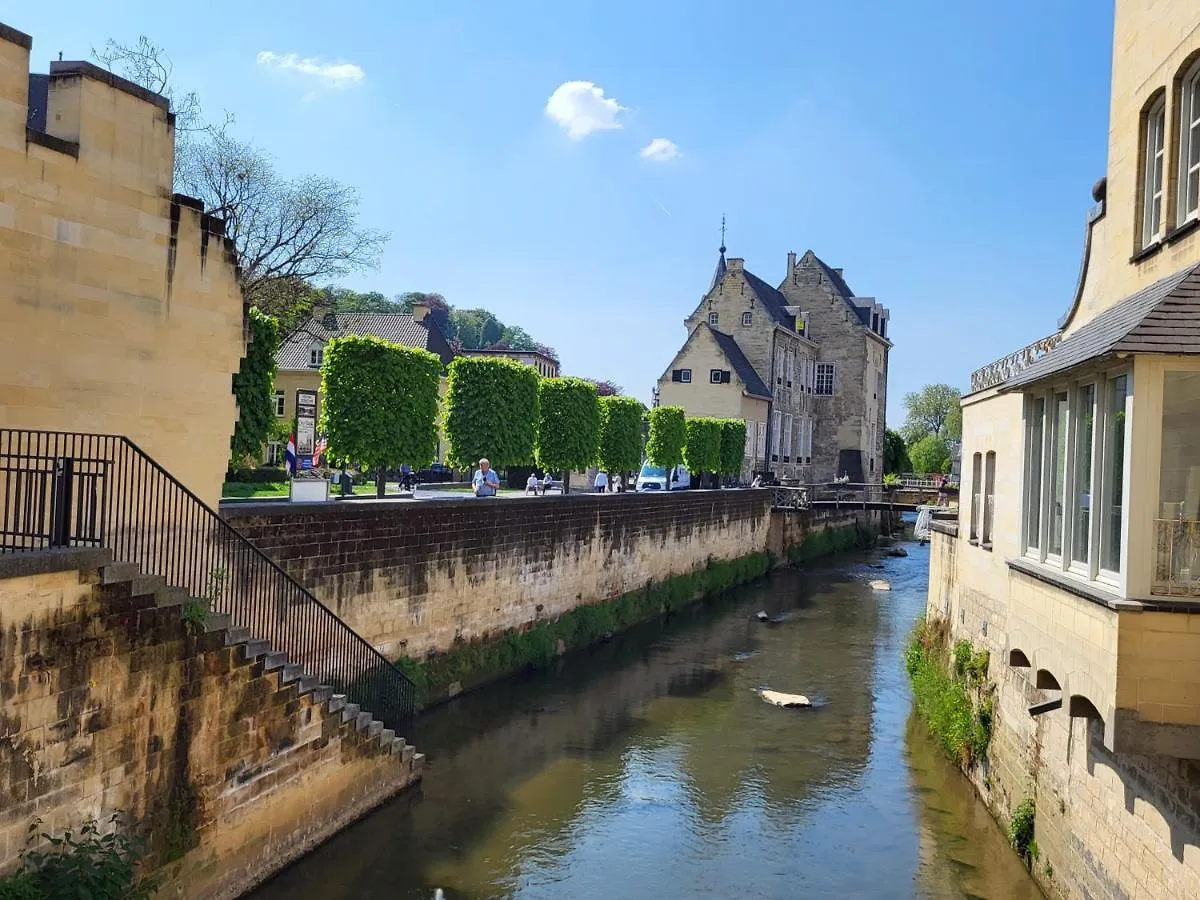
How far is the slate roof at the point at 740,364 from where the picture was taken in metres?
50.0

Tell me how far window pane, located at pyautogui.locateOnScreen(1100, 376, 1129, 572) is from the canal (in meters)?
4.90

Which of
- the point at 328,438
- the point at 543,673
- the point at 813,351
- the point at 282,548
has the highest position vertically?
the point at 813,351

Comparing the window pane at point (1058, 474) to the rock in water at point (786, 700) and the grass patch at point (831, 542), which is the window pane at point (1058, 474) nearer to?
the rock in water at point (786, 700)

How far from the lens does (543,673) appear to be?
19.6m

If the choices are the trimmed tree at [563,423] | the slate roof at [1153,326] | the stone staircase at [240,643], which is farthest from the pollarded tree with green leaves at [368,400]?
the slate roof at [1153,326]

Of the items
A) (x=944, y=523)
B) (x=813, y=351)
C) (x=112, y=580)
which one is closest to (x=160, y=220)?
(x=112, y=580)

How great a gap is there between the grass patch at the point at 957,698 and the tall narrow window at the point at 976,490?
5.67 feet

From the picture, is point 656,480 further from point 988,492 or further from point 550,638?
point 988,492

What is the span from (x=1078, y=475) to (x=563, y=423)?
2088cm

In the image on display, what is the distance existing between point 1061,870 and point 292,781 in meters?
7.33

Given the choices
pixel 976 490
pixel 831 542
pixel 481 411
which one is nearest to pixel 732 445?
pixel 831 542

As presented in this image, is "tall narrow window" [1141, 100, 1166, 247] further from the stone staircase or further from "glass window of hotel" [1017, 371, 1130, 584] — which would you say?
the stone staircase

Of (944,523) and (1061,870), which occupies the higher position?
(944,523)

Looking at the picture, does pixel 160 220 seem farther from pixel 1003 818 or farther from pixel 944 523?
pixel 944 523
